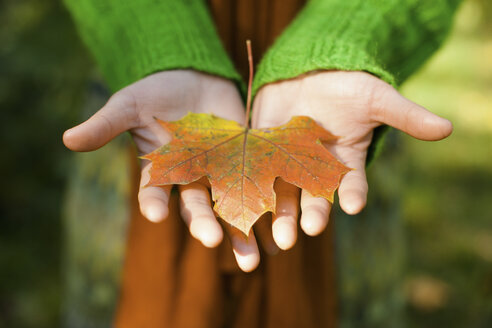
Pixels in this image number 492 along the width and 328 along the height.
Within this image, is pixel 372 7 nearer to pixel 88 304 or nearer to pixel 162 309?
pixel 162 309

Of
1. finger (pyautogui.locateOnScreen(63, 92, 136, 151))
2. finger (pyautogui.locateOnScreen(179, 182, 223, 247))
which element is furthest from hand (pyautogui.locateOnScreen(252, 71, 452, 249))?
finger (pyautogui.locateOnScreen(63, 92, 136, 151))

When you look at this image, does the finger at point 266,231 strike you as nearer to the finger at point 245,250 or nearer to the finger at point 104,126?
the finger at point 245,250

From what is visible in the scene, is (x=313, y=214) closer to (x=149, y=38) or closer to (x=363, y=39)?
(x=363, y=39)

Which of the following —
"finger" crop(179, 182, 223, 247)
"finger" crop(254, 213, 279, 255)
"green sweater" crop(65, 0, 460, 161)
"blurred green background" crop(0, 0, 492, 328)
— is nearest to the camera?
"finger" crop(179, 182, 223, 247)

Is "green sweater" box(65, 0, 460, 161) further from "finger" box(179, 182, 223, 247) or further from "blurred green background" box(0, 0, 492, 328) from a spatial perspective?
"blurred green background" box(0, 0, 492, 328)

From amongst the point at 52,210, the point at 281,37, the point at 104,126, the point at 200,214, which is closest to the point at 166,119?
the point at 104,126

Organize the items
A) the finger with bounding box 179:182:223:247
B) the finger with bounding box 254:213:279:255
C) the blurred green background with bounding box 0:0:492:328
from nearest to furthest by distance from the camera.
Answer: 1. the finger with bounding box 179:182:223:247
2. the finger with bounding box 254:213:279:255
3. the blurred green background with bounding box 0:0:492:328
